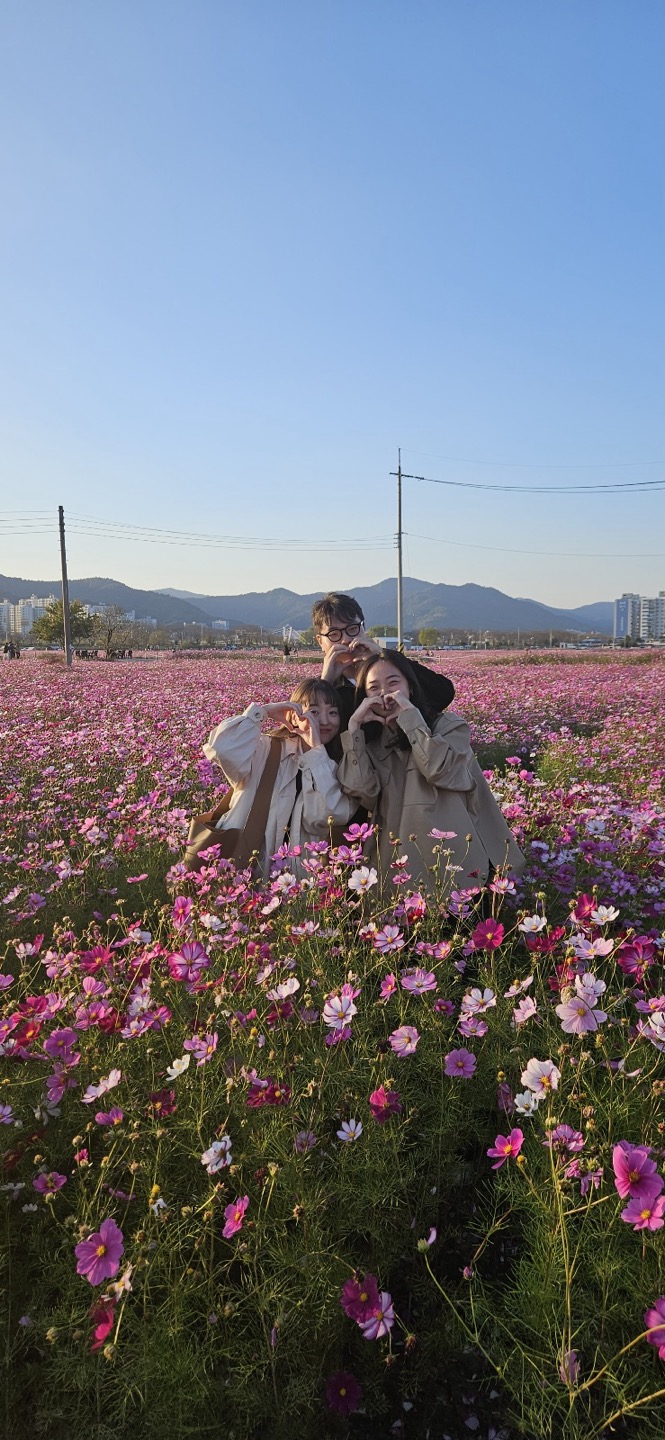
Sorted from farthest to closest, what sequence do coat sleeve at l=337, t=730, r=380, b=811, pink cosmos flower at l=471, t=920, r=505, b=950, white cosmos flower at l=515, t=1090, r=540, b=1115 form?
1. coat sleeve at l=337, t=730, r=380, b=811
2. pink cosmos flower at l=471, t=920, r=505, b=950
3. white cosmos flower at l=515, t=1090, r=540, b=1115

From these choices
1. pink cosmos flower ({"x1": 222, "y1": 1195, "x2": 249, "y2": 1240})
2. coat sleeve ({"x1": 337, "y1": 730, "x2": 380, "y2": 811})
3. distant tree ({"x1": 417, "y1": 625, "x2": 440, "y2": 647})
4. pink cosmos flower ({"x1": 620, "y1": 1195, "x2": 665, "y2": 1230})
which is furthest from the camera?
distant tree ({"x1": 417, "y1": 625, "x2": 440, "y2": 647})

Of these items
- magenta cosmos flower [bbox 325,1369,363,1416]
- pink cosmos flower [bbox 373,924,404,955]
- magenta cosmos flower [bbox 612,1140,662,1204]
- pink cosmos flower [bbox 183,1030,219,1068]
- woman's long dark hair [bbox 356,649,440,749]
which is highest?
woman's long dark hair [bbox 356,649,440,749]

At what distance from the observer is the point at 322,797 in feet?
10.8

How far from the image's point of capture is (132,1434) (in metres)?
1.39

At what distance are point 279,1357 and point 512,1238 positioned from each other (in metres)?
0.71

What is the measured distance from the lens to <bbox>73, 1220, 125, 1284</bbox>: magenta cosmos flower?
1293 mm

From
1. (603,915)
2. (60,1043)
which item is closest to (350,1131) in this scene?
(60,1043)

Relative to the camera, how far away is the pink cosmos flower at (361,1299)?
4.42ft

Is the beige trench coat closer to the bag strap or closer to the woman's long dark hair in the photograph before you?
the woman's long dark hair

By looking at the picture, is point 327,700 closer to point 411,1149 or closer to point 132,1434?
point 411,1149

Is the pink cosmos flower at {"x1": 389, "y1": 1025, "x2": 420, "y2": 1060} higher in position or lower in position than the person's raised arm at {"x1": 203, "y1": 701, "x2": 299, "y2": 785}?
lower

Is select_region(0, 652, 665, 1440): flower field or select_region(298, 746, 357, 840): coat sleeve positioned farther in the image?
select_region(298, 746, 357, 840): coat sleeve

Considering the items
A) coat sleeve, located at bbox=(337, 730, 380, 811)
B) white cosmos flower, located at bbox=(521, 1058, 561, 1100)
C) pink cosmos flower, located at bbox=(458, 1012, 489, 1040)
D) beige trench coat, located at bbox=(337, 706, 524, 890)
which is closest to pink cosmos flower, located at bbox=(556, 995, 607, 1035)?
white cosmos flower, located at bbox=(521, 1058, 561, 1100)

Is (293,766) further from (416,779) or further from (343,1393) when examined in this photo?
(343,1393)
